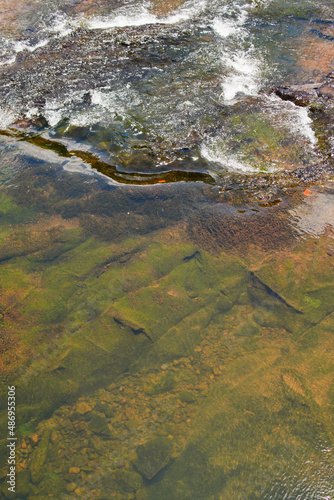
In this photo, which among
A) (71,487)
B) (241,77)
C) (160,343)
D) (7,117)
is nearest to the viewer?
(71,487)

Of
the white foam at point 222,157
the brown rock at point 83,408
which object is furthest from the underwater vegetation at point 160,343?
the white foam at point 222,157

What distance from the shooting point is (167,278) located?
3.38 metres

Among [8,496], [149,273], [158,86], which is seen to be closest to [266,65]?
[158,86]

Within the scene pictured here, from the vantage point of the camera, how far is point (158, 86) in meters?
5.01

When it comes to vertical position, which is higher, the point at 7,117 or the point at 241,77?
the point at 241,77

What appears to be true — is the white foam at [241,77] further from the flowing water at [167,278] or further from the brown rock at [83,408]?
the brown rock at [83,408]

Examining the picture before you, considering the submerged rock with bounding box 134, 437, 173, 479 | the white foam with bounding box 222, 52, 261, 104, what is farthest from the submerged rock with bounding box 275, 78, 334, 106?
the submerged rock with bounding box 134, 437, 173, 479

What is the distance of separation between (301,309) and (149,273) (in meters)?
1.51

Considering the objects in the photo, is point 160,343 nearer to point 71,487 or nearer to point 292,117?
point 71,487

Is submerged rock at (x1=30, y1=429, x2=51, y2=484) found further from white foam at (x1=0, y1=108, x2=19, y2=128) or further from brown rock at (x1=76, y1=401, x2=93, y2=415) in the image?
white foam at (x1=0, y1=108, x2=19, y2=128)

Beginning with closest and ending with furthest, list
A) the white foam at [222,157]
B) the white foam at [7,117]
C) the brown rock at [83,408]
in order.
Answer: the brown rock at [83,408], the white foam at [222,157], the white foam at [7,117]

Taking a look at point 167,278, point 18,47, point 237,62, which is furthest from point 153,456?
point 18,47

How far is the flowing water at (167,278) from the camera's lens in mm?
2477

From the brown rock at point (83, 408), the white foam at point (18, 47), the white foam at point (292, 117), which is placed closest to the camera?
the brown rock at point (83, 408)
